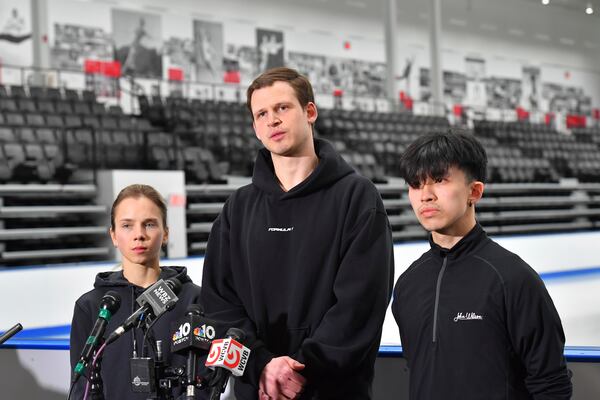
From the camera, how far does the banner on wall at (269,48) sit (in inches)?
783

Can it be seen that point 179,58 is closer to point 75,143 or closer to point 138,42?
point 138,42

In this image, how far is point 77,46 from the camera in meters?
16.1

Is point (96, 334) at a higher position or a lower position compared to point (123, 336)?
higher

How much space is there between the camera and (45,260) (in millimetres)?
10273

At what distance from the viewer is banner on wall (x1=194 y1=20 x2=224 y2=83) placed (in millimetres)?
18562

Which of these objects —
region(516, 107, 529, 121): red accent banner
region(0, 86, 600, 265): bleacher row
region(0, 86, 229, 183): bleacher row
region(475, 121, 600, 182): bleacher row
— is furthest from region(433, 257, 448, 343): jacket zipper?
region(516, 107, 529, 121): red accent banner

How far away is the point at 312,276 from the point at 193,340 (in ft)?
1.72

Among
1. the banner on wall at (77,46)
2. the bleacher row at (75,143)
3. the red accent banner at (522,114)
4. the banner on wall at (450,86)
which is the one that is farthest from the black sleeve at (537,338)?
the red accent banner at (522,114)

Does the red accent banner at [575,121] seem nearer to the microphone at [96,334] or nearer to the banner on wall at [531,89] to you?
the banner on wall at [531,89]

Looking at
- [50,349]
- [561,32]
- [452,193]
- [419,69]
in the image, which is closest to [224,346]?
[452,193]

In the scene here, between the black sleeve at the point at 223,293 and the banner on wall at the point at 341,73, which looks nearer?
the black sleeve at the point at 223,293

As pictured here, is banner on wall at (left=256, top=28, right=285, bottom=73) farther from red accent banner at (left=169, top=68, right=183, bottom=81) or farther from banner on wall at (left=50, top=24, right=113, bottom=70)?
banner on wall at (left=50, top=24, right=113, bottom=70)

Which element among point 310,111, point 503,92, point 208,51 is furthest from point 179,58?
point 310,111

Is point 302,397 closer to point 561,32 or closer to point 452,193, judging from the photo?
point 452,193
